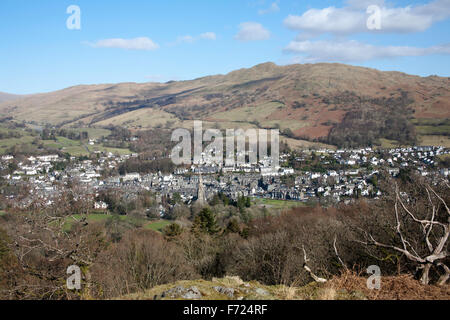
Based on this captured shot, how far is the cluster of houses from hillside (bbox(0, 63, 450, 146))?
15516 millimetres

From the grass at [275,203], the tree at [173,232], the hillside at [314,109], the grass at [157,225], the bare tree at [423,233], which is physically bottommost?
the grass at [157,225]

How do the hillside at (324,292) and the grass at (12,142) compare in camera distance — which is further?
the grass at (12,142)

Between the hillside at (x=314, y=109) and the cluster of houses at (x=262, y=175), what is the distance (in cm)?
1552

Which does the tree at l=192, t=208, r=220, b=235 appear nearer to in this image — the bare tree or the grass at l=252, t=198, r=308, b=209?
the bare tree

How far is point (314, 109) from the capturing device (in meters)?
114

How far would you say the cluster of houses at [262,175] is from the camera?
52188mm

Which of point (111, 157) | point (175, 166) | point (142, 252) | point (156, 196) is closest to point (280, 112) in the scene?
point (175, 166)

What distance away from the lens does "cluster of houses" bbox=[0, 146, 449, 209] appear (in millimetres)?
52188

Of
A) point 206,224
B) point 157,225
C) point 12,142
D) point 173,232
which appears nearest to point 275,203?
point 157,225

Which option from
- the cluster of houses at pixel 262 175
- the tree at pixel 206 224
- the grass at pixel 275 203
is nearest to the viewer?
the tree at pixel 206 224

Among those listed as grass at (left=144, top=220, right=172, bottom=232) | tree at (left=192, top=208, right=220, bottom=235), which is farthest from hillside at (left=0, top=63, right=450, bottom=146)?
tree at (left=192, top=208, right=220, bottom=235)

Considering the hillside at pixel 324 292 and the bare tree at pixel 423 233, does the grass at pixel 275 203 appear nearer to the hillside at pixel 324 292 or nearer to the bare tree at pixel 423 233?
the bare tree at pixel 423 233

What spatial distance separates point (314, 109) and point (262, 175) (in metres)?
56.1

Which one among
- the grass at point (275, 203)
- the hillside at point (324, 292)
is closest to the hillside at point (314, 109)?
the grass at point (275, 203)
